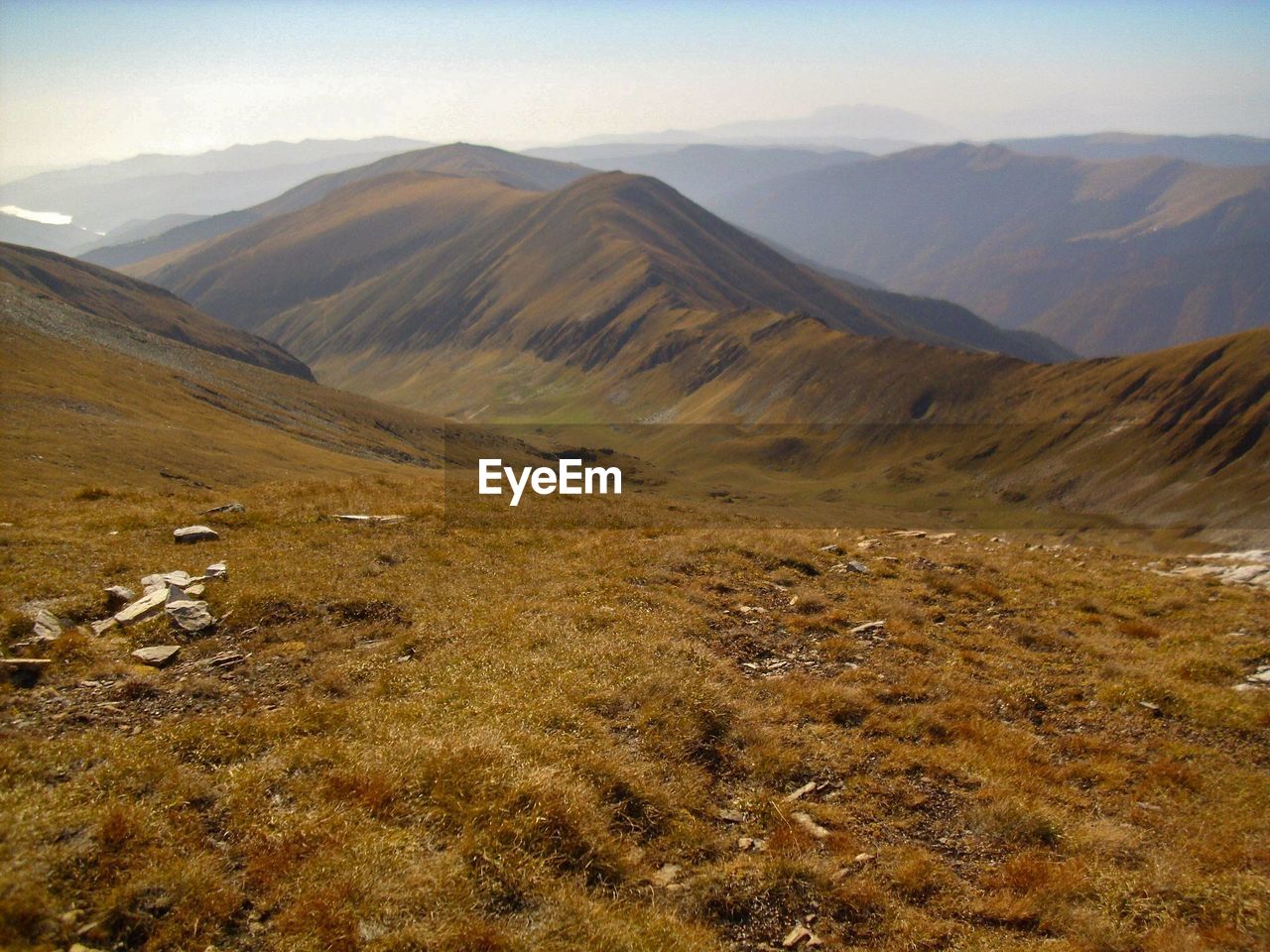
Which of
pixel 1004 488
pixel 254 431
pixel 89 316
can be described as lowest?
pixel 1004 488

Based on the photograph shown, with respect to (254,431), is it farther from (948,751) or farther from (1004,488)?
(1004,488)

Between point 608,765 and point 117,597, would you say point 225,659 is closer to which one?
point 117,597

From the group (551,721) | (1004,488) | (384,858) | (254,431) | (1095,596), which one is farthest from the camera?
(1004,488)

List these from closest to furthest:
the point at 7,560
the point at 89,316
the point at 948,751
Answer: the point at 948,751
the point at 7,560
the point at 89,316

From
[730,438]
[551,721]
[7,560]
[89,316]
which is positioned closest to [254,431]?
[89,316]

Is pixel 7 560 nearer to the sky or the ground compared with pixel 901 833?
nearer to the sky

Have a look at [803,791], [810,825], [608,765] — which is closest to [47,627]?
[608,765]

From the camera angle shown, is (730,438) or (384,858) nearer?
(384,858)
